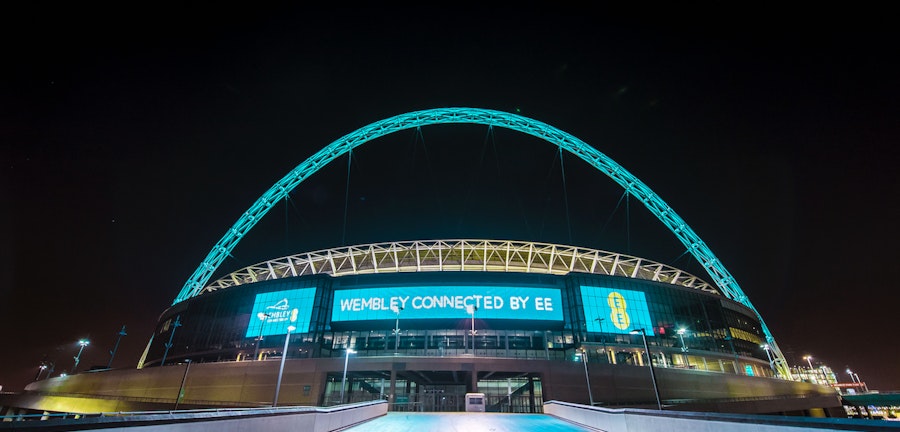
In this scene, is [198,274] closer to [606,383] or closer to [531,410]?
[531,410]

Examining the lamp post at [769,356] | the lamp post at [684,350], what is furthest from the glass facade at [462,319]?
the lamp post at [769,356]

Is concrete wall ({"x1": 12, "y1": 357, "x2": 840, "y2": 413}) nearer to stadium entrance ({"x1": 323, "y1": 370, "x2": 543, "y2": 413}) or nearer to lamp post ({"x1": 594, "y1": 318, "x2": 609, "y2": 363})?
stadium entrance ({"x1": 323, "y1": 370, "x2": 543, "y2": 413})

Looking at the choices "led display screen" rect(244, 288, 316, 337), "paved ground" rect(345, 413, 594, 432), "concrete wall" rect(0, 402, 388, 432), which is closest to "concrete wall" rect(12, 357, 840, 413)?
"led display screen" rect(244, 288, 316, 337)

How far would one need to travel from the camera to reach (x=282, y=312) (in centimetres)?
5278

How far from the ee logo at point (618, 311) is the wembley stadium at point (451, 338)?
25 cm

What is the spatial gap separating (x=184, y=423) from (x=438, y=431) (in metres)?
11.2

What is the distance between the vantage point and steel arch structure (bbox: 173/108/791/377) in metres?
55.1

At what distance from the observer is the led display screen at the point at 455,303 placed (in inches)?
1911

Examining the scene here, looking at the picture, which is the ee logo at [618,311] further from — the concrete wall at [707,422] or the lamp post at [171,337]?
the lamp post at [171,337]

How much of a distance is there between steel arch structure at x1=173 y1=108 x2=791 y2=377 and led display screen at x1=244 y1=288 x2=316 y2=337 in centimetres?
1954

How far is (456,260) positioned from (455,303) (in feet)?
59.6

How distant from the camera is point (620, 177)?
63.1 m

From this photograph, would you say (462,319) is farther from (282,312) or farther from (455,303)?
(282,312)

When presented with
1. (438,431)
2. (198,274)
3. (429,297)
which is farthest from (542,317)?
(198,274)
